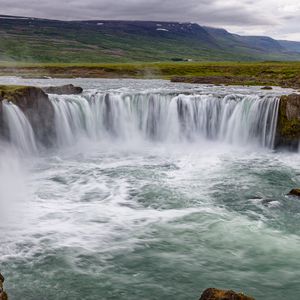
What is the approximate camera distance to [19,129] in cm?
3148

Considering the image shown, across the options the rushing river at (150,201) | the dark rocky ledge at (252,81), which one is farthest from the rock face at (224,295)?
the dark rocky ledge at (252,81)

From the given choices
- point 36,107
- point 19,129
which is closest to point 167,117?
point 36,107

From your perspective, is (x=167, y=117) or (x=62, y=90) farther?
(x=62, y=90)

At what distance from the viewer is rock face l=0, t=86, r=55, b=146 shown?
32.7m

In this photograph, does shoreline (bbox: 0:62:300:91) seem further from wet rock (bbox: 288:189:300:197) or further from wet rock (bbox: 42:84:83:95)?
wet rock (bbox: 288:189:300:197)

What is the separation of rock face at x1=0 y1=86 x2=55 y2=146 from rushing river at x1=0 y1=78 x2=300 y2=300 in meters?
0.90

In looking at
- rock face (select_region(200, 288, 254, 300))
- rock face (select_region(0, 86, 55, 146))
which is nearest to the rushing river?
rock face (select_region(0, 86, 55, 146))

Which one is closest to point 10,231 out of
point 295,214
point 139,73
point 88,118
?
point 295,214

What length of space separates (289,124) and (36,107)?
20.1 meters

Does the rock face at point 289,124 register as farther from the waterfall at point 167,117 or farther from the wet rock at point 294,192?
the wet rock at point 294,192

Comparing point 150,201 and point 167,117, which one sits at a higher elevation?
point 167,117

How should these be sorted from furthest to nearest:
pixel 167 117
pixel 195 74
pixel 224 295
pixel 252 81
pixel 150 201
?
pixel 195 74, pixel 252 81, pixel 167 117, pixel 150 201, pixel 224 295

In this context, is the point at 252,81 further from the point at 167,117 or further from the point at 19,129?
the point at 19,129

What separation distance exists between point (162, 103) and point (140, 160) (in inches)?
382
